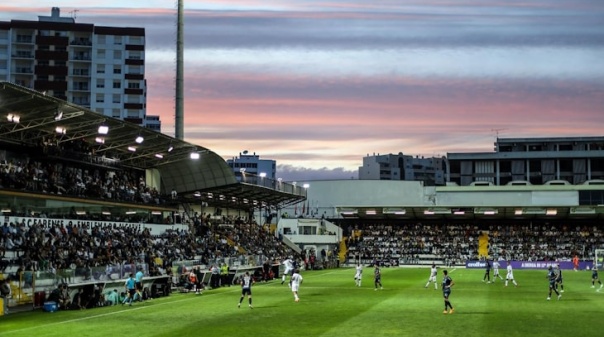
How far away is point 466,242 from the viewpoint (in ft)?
358

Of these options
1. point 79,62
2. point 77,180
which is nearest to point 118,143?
point 77,180

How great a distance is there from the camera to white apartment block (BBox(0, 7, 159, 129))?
13050cm

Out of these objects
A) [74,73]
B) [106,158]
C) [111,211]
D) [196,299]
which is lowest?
[196,299]

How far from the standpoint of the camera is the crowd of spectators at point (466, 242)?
4045 inches

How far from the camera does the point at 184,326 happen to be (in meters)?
30.8

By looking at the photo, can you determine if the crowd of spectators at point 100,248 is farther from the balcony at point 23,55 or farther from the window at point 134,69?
the window at point 134,69

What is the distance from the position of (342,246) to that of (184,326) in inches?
3232

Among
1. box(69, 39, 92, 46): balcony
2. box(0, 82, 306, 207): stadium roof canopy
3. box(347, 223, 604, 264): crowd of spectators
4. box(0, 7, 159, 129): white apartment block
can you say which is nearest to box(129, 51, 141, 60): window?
box(0, 7, 159, 129): white apartment block

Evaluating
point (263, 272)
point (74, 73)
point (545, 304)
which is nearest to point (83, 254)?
point (263, 272)

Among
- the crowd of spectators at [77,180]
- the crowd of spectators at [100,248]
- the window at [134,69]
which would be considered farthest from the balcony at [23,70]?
the crowd of spectators at [77,180]

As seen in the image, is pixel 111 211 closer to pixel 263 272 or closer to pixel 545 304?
pixel 263 272

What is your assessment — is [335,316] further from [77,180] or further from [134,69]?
[134,69]

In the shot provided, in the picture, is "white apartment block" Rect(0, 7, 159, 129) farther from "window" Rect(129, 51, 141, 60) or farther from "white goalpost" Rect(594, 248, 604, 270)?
"white goalpost" Rect(594, 248, 604, 270)

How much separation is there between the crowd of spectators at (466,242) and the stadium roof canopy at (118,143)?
65.3ft
